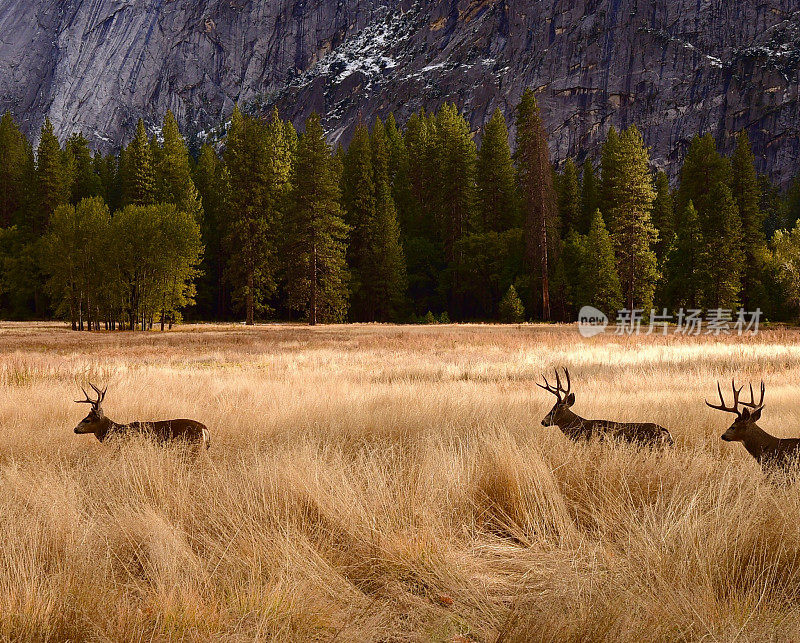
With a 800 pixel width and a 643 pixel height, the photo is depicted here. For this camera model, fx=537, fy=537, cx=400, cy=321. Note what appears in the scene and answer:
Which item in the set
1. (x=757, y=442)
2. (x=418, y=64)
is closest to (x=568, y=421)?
(x=757, y=442)

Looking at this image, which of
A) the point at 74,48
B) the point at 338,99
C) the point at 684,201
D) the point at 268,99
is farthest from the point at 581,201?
the point at 74,48

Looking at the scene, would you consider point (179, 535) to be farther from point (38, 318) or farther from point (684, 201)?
point (38, 318)

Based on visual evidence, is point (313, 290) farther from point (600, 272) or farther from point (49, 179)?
point (49, 179)

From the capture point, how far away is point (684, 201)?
1702 inches

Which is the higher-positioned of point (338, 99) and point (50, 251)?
point (338, 99)

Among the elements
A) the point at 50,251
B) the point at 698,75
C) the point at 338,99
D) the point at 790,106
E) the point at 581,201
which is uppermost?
the point at 338,99

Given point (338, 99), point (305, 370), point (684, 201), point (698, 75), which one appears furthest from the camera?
point (338, 99)

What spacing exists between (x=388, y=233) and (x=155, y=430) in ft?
120

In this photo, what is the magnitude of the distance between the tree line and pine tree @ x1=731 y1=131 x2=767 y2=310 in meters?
0.12

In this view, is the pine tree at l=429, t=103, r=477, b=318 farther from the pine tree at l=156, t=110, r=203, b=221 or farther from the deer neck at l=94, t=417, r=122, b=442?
the deer neck at l=94, t=417, r=122, b=442

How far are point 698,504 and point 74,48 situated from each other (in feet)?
547

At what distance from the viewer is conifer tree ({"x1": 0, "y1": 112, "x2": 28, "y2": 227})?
50.7 metres

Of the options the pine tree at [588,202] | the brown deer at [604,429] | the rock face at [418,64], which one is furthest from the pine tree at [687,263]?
the rock face at [418,64]

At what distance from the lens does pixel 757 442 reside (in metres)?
4.30
